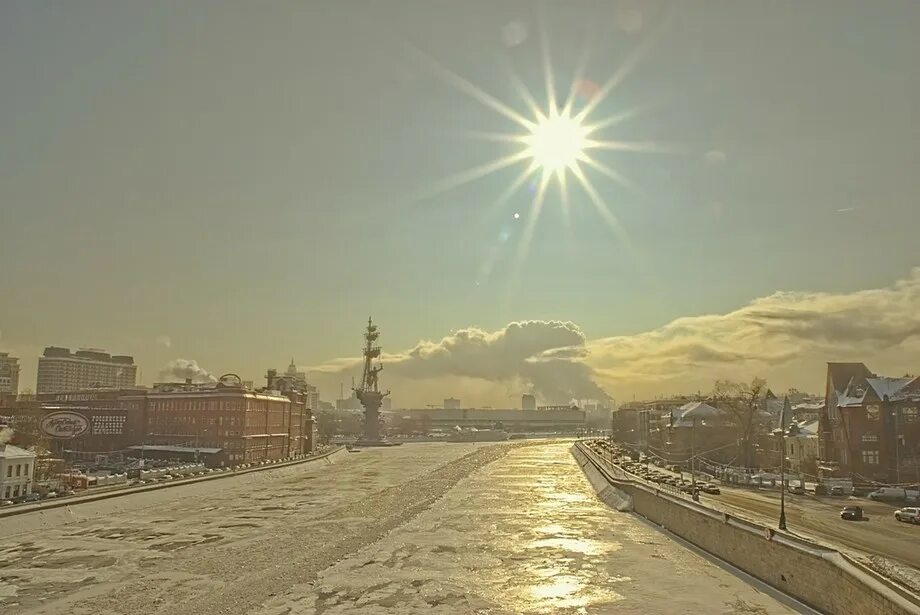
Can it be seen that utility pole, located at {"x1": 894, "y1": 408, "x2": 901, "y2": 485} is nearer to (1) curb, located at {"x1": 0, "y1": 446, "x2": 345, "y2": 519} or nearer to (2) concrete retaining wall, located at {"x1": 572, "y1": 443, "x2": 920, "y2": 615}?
(2) concrete retaining wall, located at {"x1": 572, "y1": 443, "x2": 920, "y2": 615}

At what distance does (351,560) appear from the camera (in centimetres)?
3600

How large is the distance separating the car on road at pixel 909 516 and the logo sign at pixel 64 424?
97886mm

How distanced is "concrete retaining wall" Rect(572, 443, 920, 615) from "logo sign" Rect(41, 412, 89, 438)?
274ft

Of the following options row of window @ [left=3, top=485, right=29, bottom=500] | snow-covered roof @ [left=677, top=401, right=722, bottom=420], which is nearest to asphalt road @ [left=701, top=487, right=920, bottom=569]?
snow-covered roof @ [left=677, top=401, right=722, bottom=420]

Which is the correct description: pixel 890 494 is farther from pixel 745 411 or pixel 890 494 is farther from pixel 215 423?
pixel 215 423

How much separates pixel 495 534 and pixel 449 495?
25915mm

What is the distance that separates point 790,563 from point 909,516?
27633 millimetres

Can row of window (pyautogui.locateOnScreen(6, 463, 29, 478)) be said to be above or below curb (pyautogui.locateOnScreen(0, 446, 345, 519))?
above

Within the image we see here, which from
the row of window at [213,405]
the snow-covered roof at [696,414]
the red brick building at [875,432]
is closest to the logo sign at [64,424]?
the row of window at [213,405]

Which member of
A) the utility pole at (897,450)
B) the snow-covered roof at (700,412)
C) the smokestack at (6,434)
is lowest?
the utility pole at (897,450)

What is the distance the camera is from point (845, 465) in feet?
232

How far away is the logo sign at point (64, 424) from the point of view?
9019 cm

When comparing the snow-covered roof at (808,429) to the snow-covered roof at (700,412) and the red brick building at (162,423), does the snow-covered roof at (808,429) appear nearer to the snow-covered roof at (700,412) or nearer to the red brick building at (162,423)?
the snow-covered roof at (700,412)

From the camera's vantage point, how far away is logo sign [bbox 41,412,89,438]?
90.2m
